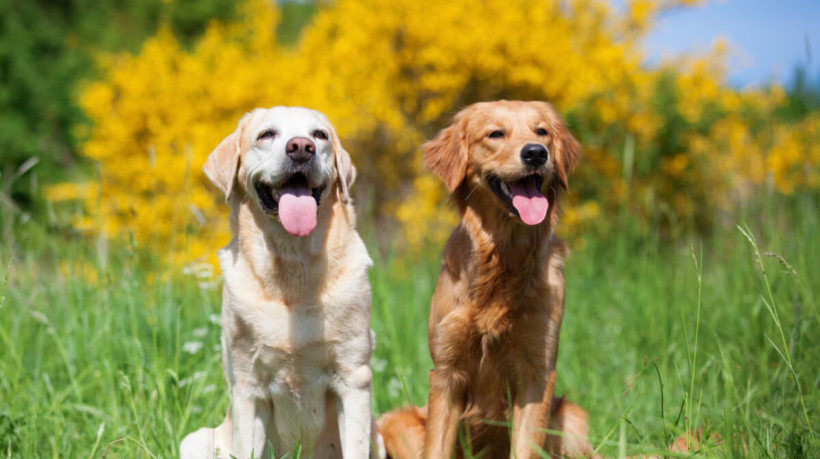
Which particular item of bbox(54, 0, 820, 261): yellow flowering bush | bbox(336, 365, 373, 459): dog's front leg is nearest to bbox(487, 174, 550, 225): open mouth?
bbox(336, 365, 373, 459): dog's front leg

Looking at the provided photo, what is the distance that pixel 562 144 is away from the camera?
3.19 m

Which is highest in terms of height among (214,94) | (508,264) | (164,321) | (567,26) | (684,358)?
(567,26)

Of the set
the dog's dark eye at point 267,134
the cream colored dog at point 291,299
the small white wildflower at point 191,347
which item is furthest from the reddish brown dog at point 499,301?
the small white wildflower at point 191,347

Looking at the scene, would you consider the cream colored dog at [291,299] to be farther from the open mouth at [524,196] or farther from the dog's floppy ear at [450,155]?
the open mouth at [524,196]

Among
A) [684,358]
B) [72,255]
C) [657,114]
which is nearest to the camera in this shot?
[684,358]

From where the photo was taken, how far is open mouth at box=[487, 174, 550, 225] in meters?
2.80

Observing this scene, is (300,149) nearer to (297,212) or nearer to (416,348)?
(297,212)

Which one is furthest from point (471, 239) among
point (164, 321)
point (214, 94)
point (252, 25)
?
point (252, 25)

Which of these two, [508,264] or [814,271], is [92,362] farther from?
[814,271]

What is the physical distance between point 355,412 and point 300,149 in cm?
104

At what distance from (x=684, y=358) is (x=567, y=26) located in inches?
231

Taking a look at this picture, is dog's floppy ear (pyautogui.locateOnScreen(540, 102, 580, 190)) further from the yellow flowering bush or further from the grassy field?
the yellow flowering bush

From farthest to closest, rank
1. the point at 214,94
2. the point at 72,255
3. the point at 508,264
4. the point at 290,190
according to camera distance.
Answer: the point at 214,94 → the point at 72,255 → the point at 508,264 → the point at 290,190

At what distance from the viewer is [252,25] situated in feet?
36.3
